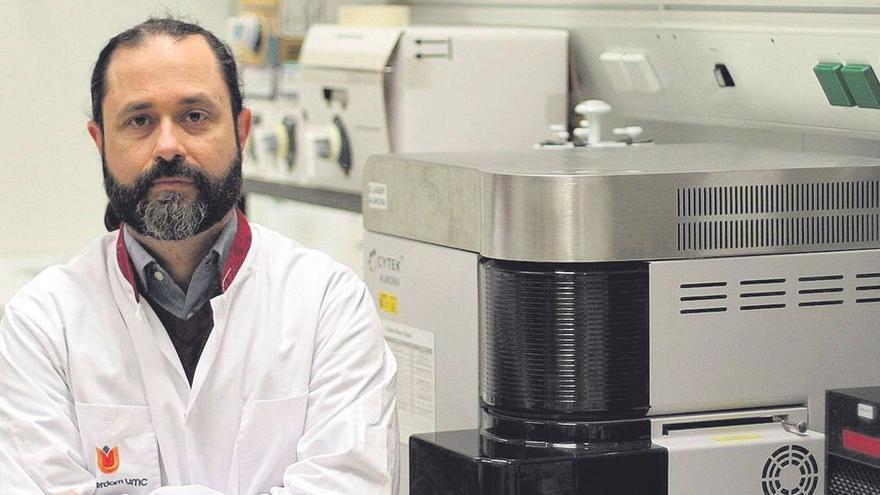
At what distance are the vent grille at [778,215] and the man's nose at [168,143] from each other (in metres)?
0.62

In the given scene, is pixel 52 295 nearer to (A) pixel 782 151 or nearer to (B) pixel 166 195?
(B) pixel 166 195

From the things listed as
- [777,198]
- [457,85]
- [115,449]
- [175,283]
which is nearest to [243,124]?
[175,283]

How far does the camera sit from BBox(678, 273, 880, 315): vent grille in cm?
169

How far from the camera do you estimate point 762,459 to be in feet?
5.58

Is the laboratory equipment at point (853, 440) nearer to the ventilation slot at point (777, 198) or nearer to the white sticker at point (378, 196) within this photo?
the ventilation slot at point (777, 198)

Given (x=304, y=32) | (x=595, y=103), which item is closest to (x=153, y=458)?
(x=595, y=103)

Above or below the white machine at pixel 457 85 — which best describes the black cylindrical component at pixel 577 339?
below

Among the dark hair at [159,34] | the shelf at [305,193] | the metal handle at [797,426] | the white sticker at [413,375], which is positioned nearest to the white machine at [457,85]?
the shelf at [305,193]

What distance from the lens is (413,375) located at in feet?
6.37

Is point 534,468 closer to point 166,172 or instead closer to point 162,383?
point 162,383

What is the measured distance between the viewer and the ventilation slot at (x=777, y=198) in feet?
5.56

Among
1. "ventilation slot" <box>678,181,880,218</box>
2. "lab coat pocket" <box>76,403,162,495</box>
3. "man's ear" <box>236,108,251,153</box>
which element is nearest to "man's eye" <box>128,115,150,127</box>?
"man's ear" <box>236,108,251,153</box>

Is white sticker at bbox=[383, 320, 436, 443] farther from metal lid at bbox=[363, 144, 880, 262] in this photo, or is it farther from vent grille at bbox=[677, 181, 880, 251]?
vent grille at bbox=[677, 181, 880, 251]

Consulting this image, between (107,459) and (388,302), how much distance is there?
0.50m
